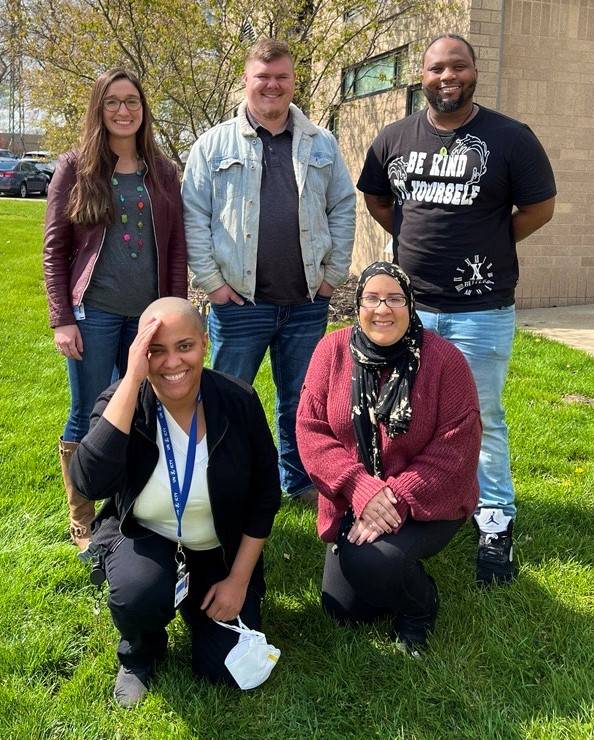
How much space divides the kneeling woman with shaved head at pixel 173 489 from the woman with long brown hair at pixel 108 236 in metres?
0.75

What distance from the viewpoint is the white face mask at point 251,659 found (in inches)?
107

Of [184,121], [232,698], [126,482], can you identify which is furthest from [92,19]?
[232,698]

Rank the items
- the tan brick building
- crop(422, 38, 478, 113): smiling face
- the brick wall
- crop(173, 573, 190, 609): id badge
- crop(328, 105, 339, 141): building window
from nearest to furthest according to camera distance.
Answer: crop(173, 573, 190, 609): id badge
crop(422, 38, 478, 113): smiling face
the tan brick building
the brick wall
crop(328, 105, 339, 141): building window

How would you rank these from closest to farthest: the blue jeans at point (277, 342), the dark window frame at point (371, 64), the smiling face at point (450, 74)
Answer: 1. the smiling face at point (450, 74)
2. the blue jeans at point (277, 342)
3. the dark window frame at point (371, 64)

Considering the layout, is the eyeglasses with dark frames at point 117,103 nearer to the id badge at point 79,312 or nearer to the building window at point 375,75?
the id badge at point 79,312

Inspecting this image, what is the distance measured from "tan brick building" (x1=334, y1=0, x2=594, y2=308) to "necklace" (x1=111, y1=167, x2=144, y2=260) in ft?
21.3

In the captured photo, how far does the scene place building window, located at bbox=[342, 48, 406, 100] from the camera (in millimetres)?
10183

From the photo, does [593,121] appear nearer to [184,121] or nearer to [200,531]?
[184,121]

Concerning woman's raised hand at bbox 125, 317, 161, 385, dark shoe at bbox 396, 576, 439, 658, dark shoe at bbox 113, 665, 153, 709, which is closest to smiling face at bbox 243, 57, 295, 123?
woman's raised hand at bbox 125, 317, 161, 385

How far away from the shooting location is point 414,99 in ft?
32.8

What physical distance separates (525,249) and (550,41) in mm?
2483

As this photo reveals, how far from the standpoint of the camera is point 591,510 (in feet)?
13.3

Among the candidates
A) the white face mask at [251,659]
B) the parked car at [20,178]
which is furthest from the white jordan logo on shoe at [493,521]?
the parked car at [20,178]

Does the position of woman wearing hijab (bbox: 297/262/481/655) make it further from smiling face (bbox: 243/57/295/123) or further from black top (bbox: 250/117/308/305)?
smiling face (bbox: 243/57/295/123)
